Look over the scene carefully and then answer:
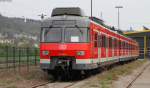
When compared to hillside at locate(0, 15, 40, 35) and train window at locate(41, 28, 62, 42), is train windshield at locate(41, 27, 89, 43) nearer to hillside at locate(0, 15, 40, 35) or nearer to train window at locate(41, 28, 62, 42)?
train window at locate(41, 28, 62, 42)

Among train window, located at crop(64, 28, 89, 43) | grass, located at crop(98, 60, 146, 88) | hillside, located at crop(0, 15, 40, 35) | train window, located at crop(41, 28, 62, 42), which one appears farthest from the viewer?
hillside, located at crop(0, 15, 40, 35)

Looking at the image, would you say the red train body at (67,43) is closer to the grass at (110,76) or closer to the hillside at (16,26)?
the grass at (110,76)

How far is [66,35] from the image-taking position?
22.8 m

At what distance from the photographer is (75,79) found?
24391 mm

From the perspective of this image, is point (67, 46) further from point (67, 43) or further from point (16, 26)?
point (16, 26)

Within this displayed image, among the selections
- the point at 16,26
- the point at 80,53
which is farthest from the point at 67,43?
the point at 16,26

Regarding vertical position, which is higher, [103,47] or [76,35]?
[76,35]

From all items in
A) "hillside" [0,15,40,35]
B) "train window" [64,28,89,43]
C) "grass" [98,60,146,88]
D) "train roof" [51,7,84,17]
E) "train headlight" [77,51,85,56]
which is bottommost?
"grass" [98,60,146,88]

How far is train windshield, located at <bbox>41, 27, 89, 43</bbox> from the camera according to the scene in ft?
74.3

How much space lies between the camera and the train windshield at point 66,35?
74.3 ft

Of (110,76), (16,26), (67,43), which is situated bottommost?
(110,76)

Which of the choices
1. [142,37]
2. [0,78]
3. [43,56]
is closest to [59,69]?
Result: [43,56]

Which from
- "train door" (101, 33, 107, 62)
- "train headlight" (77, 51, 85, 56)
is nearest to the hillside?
"train door" (101, 33, 107, 62)

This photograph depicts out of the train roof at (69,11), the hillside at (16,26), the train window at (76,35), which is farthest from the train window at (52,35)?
the hillside at (16,26)
